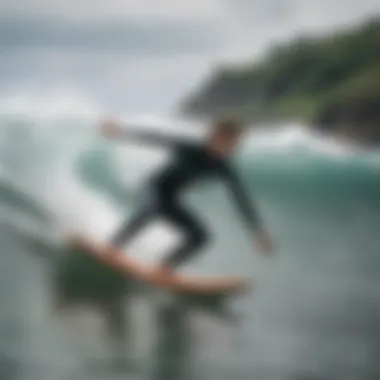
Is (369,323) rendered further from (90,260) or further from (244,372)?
(90,260)

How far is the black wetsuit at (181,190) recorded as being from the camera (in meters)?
1.35

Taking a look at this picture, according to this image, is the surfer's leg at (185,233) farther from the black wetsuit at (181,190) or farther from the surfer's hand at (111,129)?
the surfer's hand at (111,129)

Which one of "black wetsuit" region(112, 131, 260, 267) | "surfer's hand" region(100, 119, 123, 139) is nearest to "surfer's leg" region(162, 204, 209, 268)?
"black wetsuit" region(112, 131, 260, 267)

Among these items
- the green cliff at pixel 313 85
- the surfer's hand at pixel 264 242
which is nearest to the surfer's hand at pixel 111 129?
the green cliff at pixel 313 85

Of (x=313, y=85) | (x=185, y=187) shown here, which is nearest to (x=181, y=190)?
(x=185, y=187)

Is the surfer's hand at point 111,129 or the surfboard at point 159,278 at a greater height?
the surfer's hand at point 111,129

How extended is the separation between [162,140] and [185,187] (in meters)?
0.08

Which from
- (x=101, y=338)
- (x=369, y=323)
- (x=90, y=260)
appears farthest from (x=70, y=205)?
(x=369, y=323)

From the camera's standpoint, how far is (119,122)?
138 cm

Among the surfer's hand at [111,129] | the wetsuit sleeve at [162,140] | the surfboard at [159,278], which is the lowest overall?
the surfboard at [159,278]

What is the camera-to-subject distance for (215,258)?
4.41 ft

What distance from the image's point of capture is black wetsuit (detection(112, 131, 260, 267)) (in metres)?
1.35

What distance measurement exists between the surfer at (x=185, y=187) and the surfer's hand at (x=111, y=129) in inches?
1.4

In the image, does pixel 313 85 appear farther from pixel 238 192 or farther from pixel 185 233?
pixel 185 233
